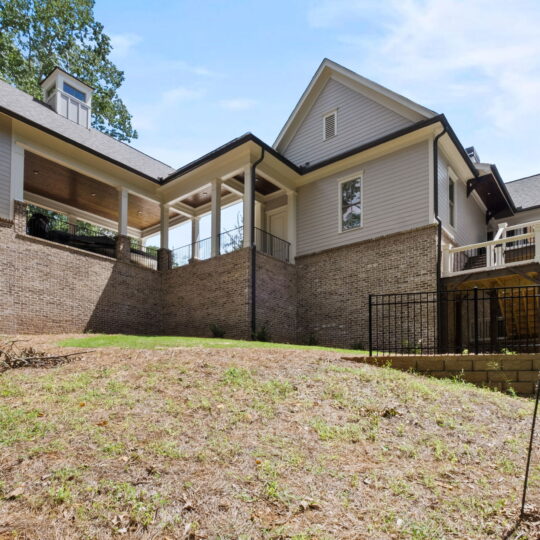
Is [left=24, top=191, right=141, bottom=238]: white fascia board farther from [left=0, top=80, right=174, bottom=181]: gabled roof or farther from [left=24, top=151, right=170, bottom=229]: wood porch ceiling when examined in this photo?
[left=0, top=80, right=174, bottom=181]: gabled roof

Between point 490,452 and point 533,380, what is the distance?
3000 millimetres

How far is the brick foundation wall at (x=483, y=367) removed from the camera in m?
7.26

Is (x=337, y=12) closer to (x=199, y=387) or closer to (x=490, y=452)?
(x=199, y=387)

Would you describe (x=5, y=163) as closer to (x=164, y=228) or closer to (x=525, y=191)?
(x=164, y=228)

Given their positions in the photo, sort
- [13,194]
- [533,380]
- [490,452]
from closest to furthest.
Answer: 1. [490,452]
2. [533,380]
3. [13,194]

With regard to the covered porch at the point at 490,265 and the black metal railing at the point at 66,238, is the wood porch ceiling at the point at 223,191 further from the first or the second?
the covered porch at the point at 490,265

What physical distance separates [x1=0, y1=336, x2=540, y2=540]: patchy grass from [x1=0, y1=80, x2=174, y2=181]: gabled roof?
8.93 metres

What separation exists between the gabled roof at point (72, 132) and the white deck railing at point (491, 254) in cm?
979

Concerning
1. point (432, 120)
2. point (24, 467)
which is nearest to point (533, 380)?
point (24, 467)

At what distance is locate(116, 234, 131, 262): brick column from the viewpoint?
587 inches

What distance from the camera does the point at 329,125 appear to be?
1596cm

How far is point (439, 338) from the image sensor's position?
11.4 meters

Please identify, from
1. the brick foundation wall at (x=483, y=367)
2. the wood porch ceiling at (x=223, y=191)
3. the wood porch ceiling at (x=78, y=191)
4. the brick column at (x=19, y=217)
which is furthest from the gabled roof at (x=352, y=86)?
the brick column at (x=19, y=217)

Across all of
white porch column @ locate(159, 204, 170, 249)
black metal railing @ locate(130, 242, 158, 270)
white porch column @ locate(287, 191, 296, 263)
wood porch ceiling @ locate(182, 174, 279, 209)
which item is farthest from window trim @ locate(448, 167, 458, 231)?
black metal railing @ locate(130, 242, 158, 270)
